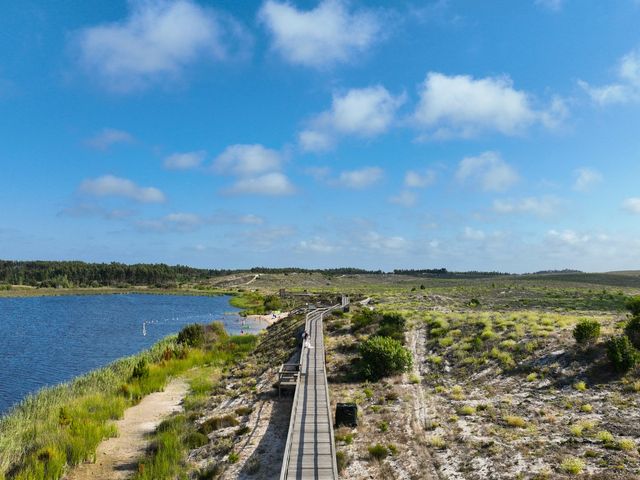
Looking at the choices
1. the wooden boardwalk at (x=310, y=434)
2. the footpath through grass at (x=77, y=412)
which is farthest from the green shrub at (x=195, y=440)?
the wooden boardwalk at (x=310, y=434)

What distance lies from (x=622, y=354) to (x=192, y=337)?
49.4m

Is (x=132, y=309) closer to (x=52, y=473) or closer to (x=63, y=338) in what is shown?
(x=63, y=338)

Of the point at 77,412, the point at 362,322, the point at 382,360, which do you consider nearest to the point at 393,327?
the point at 362,322

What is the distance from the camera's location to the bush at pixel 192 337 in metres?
59.4

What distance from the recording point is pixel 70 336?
6994 centimetres

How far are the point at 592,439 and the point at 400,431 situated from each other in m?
9.76

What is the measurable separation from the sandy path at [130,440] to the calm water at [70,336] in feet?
35.7

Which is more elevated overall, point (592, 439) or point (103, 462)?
point (592, 439)

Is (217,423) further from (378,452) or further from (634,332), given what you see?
(634,332)

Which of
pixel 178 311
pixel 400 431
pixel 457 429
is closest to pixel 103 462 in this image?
pixel 400 431

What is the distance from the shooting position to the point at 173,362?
48.8 m

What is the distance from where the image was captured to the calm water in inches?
1785

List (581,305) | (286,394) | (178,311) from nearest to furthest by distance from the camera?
(286,394) → (581,305) → (178,311)

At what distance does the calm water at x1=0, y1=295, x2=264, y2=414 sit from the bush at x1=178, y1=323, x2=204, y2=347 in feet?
22.1
